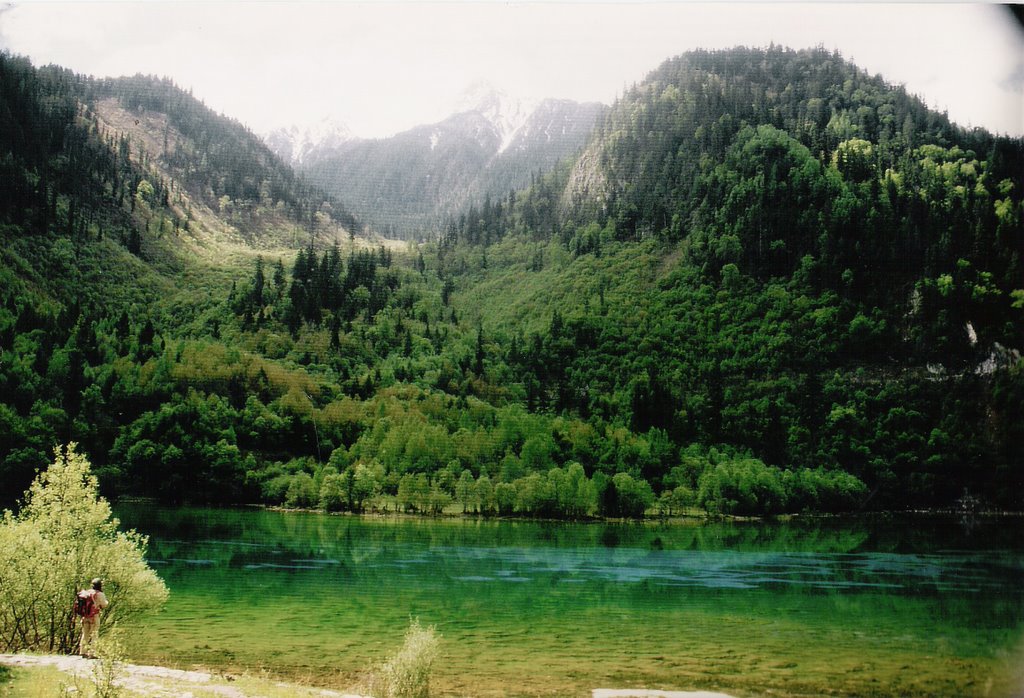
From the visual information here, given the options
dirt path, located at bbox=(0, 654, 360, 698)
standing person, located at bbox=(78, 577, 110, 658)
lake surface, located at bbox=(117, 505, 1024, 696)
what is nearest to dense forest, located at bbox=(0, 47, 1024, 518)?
lake surface, located at bbox=(117, 505, 1024, 696)

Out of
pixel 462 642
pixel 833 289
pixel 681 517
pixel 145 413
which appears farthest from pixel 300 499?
pixel 833 289

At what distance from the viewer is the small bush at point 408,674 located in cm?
817

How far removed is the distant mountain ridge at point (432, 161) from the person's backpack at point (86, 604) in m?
32.3

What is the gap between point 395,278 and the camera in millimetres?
36812

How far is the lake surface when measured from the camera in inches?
359

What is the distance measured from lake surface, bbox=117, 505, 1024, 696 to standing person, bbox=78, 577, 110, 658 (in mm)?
1542

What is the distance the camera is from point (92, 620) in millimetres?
7547

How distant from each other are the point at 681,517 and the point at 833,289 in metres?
12.1

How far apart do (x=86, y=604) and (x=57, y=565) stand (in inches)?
25.7

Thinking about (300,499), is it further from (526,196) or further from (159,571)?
(526,196)

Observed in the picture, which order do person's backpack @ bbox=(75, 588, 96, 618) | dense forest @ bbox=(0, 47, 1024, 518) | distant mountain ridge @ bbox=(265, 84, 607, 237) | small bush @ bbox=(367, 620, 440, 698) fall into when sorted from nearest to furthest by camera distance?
person's backpack @ bbox=(75, 588, 96, 618)
small bush @ bbox=(367, 620, 440, 698)
dense forest @ bbox=(0, 47, 1024, 518)
distant mountain ridge @ bbox=(265, 84, 607, 237)

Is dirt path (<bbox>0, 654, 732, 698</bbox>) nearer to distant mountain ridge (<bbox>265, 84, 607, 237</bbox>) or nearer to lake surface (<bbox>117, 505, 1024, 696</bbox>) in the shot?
lake surface (<bbox>117, 505, 1024, 696</bbox>)

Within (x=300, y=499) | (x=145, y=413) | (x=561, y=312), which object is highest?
(x=561, y=312)

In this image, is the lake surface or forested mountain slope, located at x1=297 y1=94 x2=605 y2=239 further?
forested mountain slope, located at x1=297 y1=94 x2=605 y2=239
